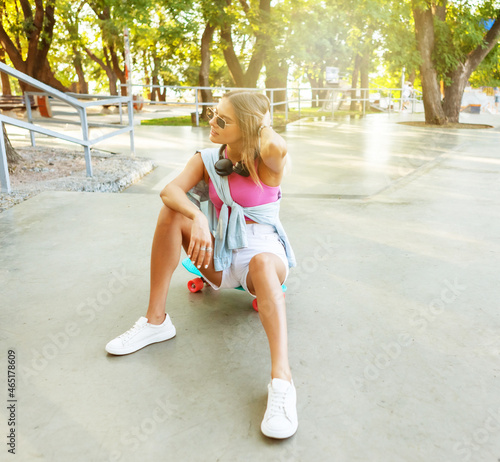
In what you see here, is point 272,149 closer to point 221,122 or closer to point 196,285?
point 221,122

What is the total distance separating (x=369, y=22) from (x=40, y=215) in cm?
1218

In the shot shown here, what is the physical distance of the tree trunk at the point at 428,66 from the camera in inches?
511

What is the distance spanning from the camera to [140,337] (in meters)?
2.19

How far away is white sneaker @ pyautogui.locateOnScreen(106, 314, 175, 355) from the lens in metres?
2.14

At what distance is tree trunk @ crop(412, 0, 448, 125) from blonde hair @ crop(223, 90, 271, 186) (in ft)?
38.6

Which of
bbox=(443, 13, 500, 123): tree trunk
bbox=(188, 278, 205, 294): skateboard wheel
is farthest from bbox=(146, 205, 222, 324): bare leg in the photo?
bbox=(443, 13, 500, 123): tree trunk

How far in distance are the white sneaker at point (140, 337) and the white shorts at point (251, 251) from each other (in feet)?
1.08

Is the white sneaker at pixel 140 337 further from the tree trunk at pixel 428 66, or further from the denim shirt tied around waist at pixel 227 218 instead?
the tree trunk at pixel 428 66

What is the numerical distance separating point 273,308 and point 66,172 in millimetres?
4620

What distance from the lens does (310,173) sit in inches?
250

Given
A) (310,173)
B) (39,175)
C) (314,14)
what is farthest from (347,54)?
(39,175)

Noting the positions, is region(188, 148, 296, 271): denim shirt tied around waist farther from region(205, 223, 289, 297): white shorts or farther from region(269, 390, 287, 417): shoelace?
region(269, 390, 287, 417): shoelace

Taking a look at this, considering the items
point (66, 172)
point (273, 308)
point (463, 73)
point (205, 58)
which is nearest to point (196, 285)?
point (273, 308)

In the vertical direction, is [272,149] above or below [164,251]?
above
